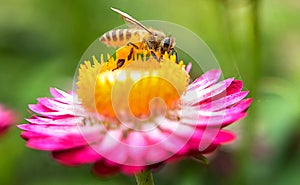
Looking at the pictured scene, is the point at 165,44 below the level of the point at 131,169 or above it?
above

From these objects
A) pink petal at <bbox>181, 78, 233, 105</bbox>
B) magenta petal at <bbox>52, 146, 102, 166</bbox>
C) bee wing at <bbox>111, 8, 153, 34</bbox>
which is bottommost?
magenta petal at <bbox>52, 146, 102, 166</bbox>

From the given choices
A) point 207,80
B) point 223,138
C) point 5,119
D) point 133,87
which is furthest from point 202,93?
point 5,119

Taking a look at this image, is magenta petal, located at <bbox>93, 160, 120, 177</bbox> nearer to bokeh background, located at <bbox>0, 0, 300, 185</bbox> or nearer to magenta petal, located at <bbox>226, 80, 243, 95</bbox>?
magenta petal, located at <bbox>226, 80, 243, 95</bbox>

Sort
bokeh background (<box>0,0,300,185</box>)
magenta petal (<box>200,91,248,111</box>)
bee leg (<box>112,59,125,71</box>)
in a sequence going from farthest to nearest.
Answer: bokeh background (<box>0,0,300,185</box>) < bee leg (<box>112,59,125,71</box>) < magenta petal (<box>200,91,248,111</box>)

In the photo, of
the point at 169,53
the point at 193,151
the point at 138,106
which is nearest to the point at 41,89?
the point at 169,53

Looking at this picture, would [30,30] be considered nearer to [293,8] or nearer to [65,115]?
[293,8]

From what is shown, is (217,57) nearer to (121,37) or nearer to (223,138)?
(121,37)

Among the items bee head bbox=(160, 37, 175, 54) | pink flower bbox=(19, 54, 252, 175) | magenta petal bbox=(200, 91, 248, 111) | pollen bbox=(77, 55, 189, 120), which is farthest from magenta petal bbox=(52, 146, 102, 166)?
bee head bbox=(160, 37, 175, 54)
